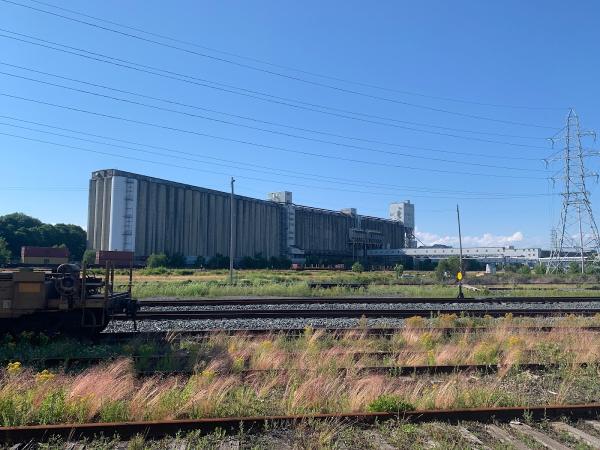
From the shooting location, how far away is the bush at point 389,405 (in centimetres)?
678

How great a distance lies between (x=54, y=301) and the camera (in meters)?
11.7

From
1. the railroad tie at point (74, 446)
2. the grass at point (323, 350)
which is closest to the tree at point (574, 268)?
the grass at point (323, 350)

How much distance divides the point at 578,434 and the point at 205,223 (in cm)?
11861

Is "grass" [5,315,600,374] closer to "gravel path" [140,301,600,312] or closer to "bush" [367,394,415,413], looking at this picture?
"bush" [367,394,415,413]

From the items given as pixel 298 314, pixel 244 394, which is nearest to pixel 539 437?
pixel 244 394

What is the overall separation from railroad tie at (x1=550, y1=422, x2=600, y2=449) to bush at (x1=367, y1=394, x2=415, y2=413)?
6.35 feet

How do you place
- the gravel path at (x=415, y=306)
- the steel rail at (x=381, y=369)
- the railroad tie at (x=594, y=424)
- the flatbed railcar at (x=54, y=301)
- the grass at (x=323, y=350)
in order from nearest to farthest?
the railroad tie at (x=594, y=424)
the steel rail at (x=381, y=369)
the grass at (x=323, y=350)
the flatbed railcar at (x=54, y=301)
the gravel path at (x=415, y=306)

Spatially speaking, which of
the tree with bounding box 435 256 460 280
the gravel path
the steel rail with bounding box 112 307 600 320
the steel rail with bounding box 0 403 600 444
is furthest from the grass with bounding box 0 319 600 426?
the tree with bounding box 435 256 460 280

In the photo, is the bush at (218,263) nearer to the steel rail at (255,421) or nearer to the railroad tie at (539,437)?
the steel rail at (255,421)

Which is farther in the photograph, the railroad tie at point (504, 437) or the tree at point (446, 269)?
the tree at point (446, 269)

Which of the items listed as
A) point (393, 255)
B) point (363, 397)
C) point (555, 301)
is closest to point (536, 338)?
point (363, 397)

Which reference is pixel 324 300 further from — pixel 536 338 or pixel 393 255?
pixel 393 255

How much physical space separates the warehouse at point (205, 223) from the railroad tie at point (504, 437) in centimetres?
10067

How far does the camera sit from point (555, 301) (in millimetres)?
26375
